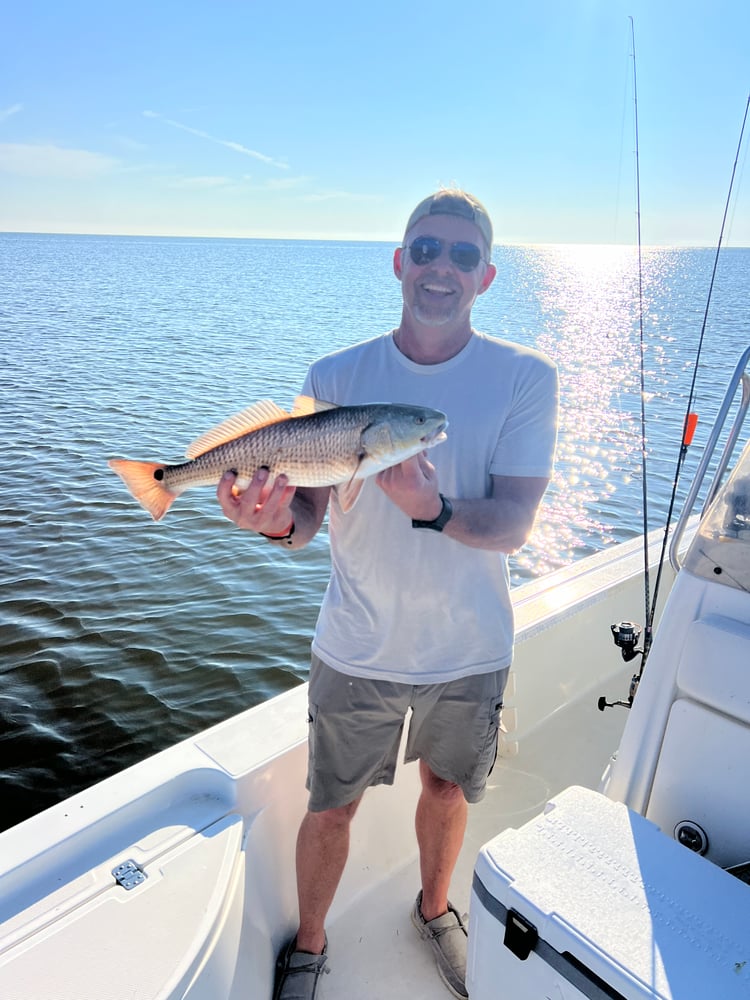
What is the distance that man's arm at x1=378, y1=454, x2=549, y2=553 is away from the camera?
2275 mm

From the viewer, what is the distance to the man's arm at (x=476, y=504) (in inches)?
89.6

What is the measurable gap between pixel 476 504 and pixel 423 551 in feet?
0.91

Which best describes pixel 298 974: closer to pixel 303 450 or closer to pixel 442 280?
pixel 303 450

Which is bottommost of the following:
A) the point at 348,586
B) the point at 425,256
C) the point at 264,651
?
the point at 264,651

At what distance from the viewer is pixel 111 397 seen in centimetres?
1579

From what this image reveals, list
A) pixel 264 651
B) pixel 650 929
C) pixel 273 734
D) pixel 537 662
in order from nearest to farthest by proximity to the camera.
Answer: pixel 650 929, pixel 273 734, pixel 537 662, pixel 264 651

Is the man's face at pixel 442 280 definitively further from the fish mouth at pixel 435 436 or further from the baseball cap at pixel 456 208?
the fish mouth at pixel 435 436

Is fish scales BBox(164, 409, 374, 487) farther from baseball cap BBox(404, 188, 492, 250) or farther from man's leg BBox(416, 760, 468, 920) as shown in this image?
man's leg BBox(416, 760, 468, 920)

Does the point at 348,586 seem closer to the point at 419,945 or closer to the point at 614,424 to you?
the point at 419,945

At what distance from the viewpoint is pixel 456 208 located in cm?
256

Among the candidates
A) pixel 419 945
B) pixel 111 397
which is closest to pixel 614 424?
pixel 111 397

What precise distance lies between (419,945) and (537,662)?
1785 millimetres

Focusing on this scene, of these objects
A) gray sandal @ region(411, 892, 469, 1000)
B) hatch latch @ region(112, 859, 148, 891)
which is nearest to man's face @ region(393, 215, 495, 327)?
hatch latch @ region(112, 859, 148, 891)

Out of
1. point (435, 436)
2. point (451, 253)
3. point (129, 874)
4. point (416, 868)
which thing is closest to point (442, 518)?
point (435, 436)
